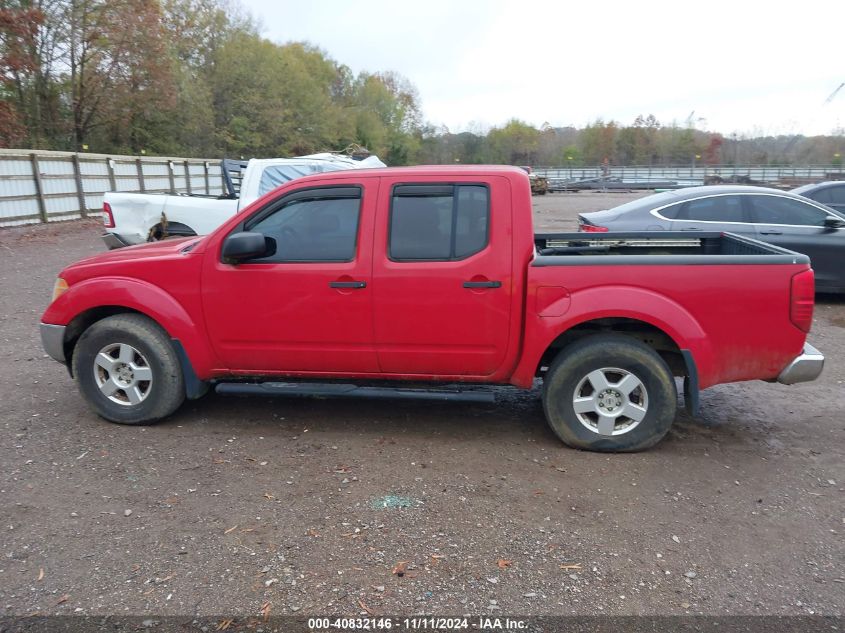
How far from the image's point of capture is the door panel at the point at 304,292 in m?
4.50

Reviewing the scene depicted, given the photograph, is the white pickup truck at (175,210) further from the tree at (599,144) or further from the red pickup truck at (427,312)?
the tree at (599,144)

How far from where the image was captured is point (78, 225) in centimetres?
1909

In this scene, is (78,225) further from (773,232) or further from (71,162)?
(773,232)

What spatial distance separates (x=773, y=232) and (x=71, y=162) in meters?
19.3

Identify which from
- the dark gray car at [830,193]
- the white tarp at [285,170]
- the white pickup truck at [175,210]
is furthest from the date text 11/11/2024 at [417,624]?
the dark gray car at [830,193]

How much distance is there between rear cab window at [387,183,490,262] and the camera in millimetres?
4406

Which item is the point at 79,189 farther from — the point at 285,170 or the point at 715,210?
the point at 715,210

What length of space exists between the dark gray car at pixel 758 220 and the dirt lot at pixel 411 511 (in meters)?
3.78

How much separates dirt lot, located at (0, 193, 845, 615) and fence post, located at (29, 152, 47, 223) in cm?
1548

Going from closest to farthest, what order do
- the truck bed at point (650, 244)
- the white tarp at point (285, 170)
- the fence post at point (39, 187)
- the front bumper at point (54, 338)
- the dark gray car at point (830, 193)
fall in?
the front bumper at point (54, 338) → the truck bed at point (650, 244) → the white tarp at point (285, 170) → the dark gray car at point (830, 193) → the fence post at point (39, 187)

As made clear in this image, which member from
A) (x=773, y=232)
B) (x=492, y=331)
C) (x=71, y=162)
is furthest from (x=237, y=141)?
(x=492, y=331)

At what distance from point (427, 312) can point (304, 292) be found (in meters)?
0.86

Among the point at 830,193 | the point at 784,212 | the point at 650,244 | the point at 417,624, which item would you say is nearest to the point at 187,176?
the point at 830,193

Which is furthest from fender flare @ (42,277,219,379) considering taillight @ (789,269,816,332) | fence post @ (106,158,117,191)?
fence post @ (106,158,117,191)
